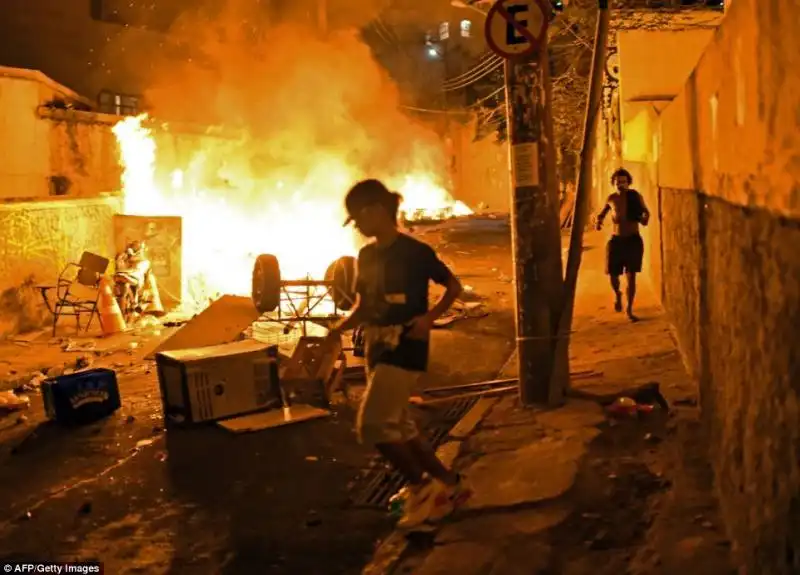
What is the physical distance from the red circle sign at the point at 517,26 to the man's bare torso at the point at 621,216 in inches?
173

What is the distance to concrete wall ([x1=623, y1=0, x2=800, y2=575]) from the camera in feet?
8.55

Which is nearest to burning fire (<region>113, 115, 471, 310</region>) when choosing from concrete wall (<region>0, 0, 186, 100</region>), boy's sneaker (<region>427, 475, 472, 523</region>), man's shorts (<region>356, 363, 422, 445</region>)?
concrete wall (<region>0, 0, 186, 100</region>)

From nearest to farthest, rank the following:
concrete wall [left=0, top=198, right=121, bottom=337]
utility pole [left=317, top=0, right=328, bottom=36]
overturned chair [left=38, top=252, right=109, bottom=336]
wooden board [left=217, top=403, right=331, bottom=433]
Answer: wooden board [left=217, top=403, right=331, bottom=433], concrete wall [left=0, top=198, right=121, bottom=337], overturned chair [left=38, top=252, right=109, bottom=336], utility pole [left=317, top=0, right=328, bottom=36]

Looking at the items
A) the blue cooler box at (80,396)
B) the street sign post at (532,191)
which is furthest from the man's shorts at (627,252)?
the blue cooler box at (80,396)

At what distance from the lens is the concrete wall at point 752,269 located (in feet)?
8.55

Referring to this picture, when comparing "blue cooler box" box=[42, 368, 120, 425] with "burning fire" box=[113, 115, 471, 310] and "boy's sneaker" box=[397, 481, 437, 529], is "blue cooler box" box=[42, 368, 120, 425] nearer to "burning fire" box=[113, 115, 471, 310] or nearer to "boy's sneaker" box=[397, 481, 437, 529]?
"boy's sneaker" box=[397, 481, 437, 529]

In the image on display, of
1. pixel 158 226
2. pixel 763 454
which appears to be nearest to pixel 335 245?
pixel 158 226

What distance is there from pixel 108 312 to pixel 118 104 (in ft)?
51.4

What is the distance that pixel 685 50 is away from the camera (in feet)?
48.7

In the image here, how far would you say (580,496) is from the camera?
4.68 m

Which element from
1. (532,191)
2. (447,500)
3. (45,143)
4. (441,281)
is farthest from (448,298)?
(45,143)

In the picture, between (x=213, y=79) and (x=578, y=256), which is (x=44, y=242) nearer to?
(x=578, y=256)

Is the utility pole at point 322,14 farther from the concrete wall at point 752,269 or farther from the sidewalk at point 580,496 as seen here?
the concrete wall at point 752,269

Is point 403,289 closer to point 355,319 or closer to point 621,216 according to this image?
point 355,319
